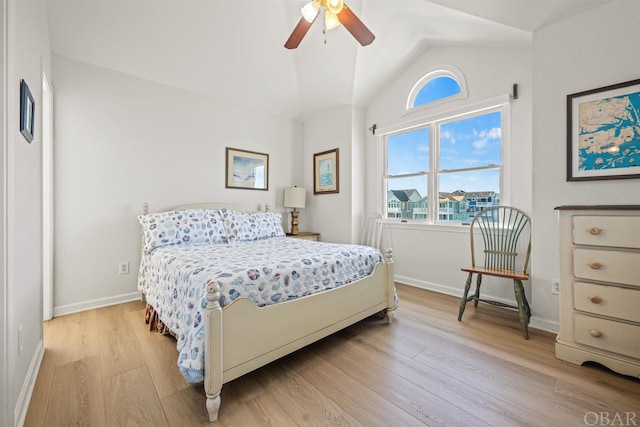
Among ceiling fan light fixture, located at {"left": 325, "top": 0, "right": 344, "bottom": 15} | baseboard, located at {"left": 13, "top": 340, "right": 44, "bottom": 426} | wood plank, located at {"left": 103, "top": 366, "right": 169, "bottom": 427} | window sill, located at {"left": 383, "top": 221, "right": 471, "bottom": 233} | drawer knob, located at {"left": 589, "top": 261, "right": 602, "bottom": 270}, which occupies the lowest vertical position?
wood plank, located at {"left": 103, "top": 366, "right": 169, "bottom": 427}

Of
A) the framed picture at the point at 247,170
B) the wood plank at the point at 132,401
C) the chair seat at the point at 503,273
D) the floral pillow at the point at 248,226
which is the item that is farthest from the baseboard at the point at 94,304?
the chair seat at the point at 503,273

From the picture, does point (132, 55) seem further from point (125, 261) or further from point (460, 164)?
point (460, 164)

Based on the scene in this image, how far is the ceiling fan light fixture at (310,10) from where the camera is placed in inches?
80.0

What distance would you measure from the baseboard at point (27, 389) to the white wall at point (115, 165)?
3.38 feet

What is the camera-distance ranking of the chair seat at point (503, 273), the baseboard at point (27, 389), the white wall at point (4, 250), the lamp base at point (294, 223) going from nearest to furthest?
the white wall at point (4, 250) → the baseboard at point (27, 389) → the chair seat at point (503, 273) → the lamp base at point (294, 223)

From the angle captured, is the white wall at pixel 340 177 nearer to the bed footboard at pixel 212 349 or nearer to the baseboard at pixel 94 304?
the baseboard at pixel 94 304

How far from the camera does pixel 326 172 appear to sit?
426 centimetres

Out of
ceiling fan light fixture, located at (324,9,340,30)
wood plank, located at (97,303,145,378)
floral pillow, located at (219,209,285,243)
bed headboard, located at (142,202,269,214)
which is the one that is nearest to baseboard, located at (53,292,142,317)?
wood plank, located at (97,303,145,378)

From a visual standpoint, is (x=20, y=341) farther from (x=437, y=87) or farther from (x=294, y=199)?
(x=437, y=87)

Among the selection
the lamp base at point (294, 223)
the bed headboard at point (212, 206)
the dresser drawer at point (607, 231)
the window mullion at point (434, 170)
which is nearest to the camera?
the dresser drawer at point (607, 231)

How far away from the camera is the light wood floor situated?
137 cm

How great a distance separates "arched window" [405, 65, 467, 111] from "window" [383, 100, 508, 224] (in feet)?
0.84

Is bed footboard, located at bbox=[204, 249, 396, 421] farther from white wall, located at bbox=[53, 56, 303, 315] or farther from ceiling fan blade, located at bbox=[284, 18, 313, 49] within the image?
white wall, located at bbox=[53, 56, 303, 315]

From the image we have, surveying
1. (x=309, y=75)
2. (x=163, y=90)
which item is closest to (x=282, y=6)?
(x=309, y=75)
